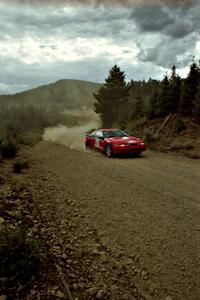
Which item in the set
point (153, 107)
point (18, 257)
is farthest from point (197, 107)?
point (18, 257)

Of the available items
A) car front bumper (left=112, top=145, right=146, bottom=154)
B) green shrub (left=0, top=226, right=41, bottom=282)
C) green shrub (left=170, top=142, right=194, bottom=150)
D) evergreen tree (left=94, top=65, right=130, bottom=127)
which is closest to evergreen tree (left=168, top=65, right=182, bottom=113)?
green shrub (left=170, top=142, right=194, bottom=150)

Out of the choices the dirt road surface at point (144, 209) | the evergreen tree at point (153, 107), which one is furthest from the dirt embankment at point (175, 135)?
the dirt road surface at point (144, 209)

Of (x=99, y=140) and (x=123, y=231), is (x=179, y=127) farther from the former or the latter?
(x=123, y=231)

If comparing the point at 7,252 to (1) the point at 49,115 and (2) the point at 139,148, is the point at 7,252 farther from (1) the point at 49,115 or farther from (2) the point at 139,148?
(1) the point at 49,115

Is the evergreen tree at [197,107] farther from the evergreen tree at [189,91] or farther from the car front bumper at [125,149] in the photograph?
the car front bumper at [125,149]

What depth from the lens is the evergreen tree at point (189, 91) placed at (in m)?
18.3

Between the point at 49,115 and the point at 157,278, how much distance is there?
314ft

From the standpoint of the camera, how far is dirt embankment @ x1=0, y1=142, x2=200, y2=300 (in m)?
3.52

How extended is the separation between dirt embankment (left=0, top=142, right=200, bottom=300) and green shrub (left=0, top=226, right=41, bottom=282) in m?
0.29

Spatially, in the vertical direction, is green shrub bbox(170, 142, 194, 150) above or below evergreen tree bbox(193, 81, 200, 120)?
below

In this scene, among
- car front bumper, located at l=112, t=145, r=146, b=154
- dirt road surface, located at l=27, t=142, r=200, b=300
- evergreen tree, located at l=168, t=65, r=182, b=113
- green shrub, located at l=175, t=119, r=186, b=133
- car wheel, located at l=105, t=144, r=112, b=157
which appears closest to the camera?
dirt road surface, located at l=27, t=142, r=200, b=300

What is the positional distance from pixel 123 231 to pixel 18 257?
Result: 2131 millimetres

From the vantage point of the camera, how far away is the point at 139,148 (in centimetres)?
1384

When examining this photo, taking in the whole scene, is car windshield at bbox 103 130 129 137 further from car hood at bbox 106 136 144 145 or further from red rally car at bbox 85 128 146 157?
car hood at bbox 106 136 144 145
